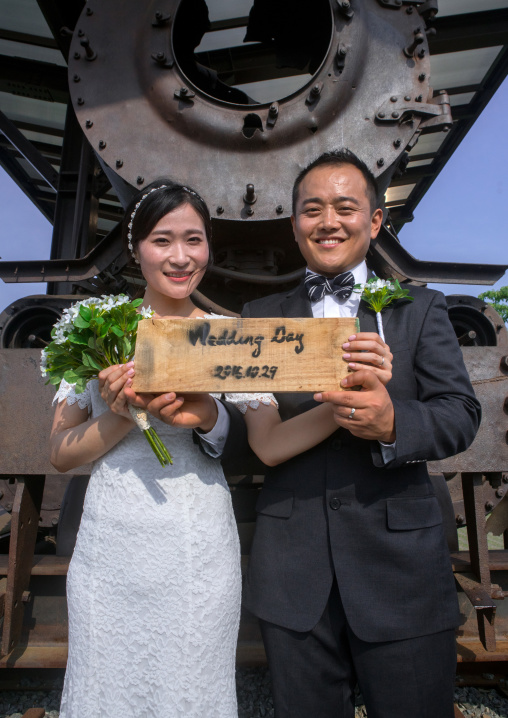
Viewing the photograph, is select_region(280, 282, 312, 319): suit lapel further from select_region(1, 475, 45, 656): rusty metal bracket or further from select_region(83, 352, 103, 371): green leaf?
select_region(1, 475, 45, 656): rusty metal bracket

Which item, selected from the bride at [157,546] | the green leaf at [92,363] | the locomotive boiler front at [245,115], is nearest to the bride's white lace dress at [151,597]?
the bride at [157,546]

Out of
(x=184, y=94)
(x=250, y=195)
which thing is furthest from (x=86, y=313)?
(x=184, y=94)

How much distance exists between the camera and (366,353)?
113 cm

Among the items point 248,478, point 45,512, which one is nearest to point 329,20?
point 248,478

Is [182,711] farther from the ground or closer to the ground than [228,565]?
closer to the ground

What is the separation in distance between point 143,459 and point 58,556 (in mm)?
907

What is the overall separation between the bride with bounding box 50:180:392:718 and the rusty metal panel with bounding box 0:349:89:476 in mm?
546

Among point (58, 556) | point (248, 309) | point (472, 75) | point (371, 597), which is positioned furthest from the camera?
point (472, 75)

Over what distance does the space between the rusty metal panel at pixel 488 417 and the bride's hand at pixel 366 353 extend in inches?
36.7

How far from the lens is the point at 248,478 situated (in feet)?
7.49

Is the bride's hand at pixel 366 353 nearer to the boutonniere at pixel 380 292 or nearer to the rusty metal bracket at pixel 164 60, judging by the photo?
the boutonniere at pixel 380 292

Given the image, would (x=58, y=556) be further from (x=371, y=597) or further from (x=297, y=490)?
(x=371, y=597)

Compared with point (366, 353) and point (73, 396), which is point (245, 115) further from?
point (366, 353)

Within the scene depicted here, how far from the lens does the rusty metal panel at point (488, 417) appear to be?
1.97 metres
